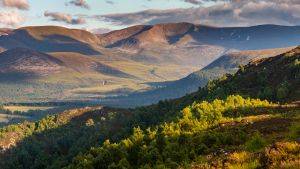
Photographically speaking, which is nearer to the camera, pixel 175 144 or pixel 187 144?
pixel 187 144

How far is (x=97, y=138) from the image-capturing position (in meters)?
197

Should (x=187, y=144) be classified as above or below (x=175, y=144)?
above

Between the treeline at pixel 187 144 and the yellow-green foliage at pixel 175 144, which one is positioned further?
the yellow-green foliage at pixel 175 144

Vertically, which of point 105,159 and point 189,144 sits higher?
point 189,144

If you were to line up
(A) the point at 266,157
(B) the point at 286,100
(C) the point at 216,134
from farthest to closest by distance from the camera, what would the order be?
1. (B) the point at 286,100
2. (C) the point at 216,134
3. (A) the point at 266,157

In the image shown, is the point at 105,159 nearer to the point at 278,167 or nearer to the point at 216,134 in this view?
the point at 216,134

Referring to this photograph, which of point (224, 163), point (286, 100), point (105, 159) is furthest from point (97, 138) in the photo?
point (224, 163)

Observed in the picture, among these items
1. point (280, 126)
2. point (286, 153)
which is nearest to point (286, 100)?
point (280, 126)

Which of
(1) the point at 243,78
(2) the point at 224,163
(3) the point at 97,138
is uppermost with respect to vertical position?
(2) the point at 224,163

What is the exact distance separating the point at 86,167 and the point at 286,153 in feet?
146

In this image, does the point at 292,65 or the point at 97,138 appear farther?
the point at 97,138

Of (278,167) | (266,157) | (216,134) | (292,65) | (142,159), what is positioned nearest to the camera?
(278,167)

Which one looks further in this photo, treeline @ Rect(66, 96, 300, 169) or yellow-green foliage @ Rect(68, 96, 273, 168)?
yellow-green foliage @ Rect(68, 96, 273, 168)

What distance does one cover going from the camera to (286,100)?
4719 inches
